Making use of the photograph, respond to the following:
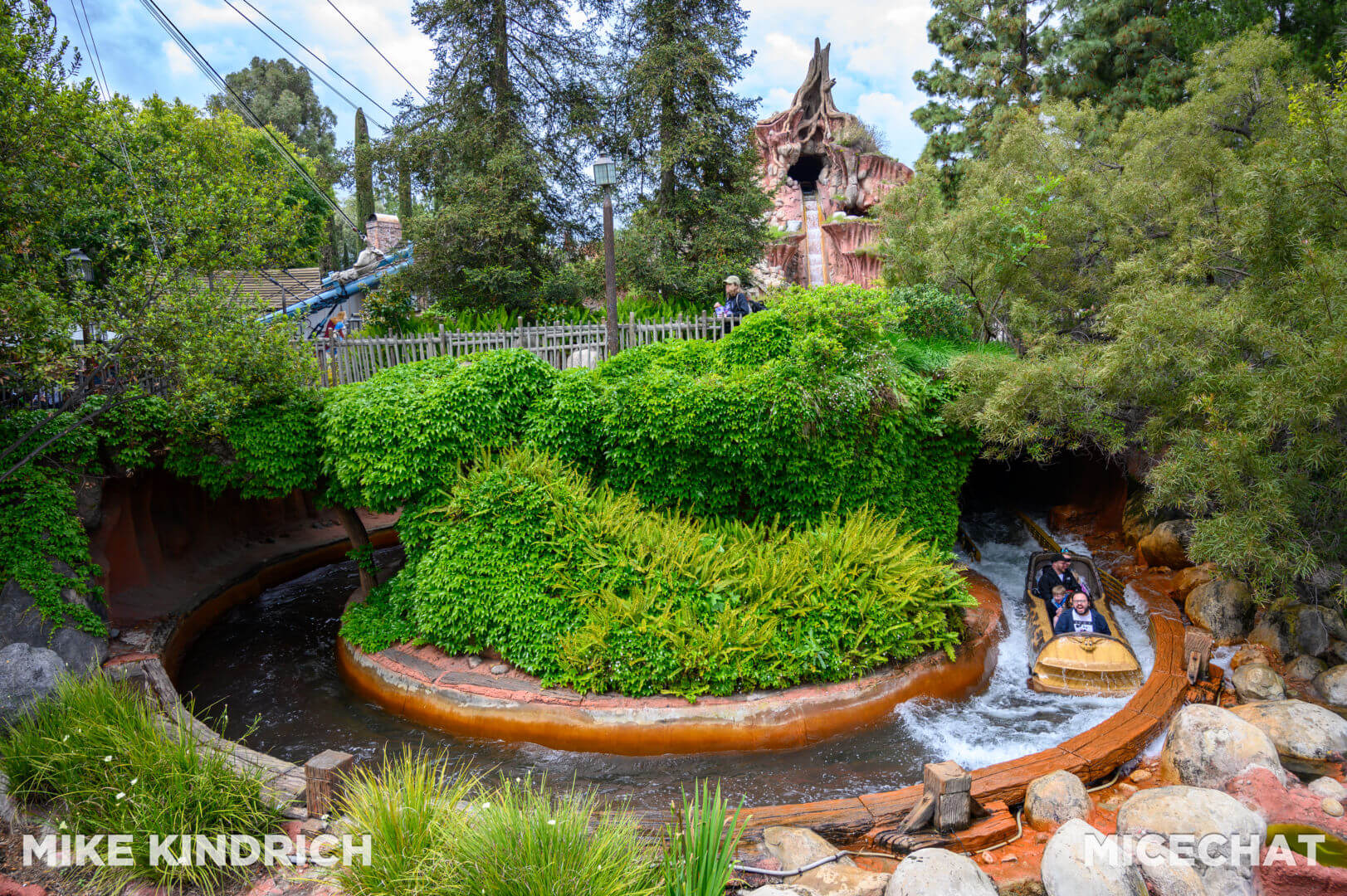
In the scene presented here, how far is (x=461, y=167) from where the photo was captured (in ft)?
50.7

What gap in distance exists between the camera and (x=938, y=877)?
4777 millimetres

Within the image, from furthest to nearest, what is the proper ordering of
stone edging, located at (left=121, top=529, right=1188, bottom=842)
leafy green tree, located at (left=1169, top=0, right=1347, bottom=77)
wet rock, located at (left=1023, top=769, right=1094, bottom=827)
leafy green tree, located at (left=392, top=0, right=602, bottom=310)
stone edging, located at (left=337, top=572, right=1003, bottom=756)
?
leafy green tree, located at (left=392, top=0, right=602, bottom=310)
leafy green tree, located at (left=1169, top=0, right=1347, bottom=77)
stone edging, located at (left=337, top=572, right=1003, bottom=756)
wet rock, located at (left=1023, top=769, right=1094, bottom=827)
stone edging, located at (left=121, top=529, right=1188, bottom=842)

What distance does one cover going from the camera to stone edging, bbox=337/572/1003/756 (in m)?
7.48

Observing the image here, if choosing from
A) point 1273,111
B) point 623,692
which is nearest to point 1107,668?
point 623,692

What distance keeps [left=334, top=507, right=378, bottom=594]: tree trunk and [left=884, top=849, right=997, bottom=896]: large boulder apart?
833 centimetres

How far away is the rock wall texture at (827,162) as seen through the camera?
26.7 metres

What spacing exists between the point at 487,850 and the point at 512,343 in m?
9.79

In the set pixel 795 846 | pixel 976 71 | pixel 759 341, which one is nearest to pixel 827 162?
pixel 976 71

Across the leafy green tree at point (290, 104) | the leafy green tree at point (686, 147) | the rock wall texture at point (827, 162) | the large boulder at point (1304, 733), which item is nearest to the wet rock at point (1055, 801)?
the large boulder at point (1304, 733)

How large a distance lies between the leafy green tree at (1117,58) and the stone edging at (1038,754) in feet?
40.9

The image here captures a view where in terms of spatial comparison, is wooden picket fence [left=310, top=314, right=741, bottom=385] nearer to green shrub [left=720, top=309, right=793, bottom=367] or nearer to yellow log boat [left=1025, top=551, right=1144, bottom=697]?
green shrub [left=720, top=309, right=793, bottom=367]

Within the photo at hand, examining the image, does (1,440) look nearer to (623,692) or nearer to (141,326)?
(141,326)

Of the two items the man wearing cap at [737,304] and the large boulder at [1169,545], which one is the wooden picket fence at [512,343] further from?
the large boulder at [1169,545]

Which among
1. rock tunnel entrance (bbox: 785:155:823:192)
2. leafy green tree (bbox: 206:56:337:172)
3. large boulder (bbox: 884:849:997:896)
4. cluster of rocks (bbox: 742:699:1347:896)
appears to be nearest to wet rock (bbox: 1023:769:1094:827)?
cluster of rocks (bbox: 742:699:1347:896)
